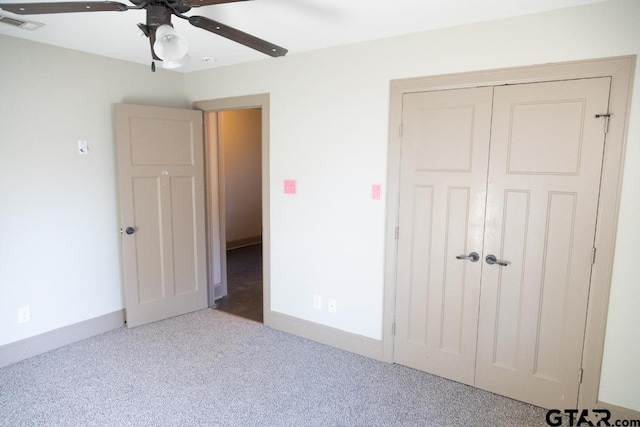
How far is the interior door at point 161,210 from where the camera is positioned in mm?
3459

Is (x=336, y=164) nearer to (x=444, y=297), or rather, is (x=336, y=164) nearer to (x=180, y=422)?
(x=444, y=297)

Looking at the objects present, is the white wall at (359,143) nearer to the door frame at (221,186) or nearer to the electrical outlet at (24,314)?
the door frame at (221,186)

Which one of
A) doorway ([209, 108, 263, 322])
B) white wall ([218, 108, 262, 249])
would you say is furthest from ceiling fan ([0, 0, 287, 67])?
white wall ([218, 108, 262, 249])

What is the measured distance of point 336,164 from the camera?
312 cm

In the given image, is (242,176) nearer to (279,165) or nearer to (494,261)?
(279,165)

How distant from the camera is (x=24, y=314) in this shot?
303 cm

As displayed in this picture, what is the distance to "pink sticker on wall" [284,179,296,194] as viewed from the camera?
3.38m

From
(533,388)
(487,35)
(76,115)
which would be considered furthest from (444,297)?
→ (76,115)

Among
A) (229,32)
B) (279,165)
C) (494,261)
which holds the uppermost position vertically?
(229,32)

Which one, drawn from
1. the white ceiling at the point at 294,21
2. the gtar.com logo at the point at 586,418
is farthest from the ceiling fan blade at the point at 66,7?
the gtar.com logo at the point at 586,418

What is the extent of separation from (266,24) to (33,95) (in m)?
1.93

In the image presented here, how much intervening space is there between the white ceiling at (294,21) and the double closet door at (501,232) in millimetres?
456

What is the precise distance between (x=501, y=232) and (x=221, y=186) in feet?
9.83

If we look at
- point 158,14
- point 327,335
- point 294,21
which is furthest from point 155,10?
point 327,335
